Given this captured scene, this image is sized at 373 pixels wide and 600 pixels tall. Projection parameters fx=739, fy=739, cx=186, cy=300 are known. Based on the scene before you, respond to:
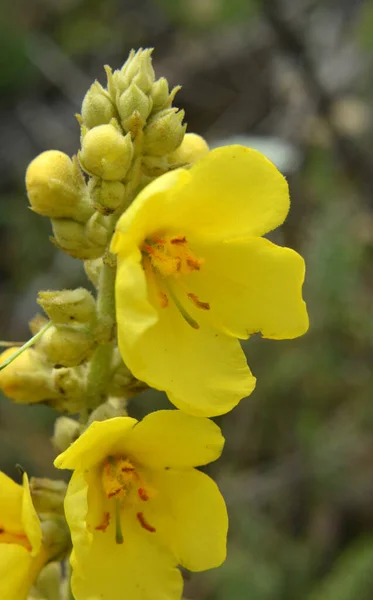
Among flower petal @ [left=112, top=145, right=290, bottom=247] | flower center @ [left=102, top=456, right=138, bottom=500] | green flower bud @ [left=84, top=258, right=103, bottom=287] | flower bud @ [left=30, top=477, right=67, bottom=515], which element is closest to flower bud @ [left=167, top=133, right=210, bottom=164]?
flower petal @ [left=112, top=145, right=290, bottom=247]

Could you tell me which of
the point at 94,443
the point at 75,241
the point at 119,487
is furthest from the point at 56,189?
the point at 119,487

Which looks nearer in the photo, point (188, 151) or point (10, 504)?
point (10, 504)

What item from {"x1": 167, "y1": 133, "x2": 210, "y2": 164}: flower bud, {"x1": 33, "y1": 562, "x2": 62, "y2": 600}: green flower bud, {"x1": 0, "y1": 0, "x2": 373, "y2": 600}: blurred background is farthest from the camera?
{"x1": 0, "y1": 0, "x2": 373, "y2": 600}: blurred background

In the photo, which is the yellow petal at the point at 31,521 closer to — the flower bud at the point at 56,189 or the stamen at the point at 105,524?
the stamen at the point at 105,524

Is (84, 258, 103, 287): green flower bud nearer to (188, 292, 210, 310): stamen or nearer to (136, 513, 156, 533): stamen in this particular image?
(188, 292, 210, 310): stamen

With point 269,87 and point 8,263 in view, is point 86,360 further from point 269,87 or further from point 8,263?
point 269,87

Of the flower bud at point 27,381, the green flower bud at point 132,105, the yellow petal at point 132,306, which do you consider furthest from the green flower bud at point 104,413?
the green flower bud at point 132,105

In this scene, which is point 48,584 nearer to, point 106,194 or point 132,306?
point 132,306
